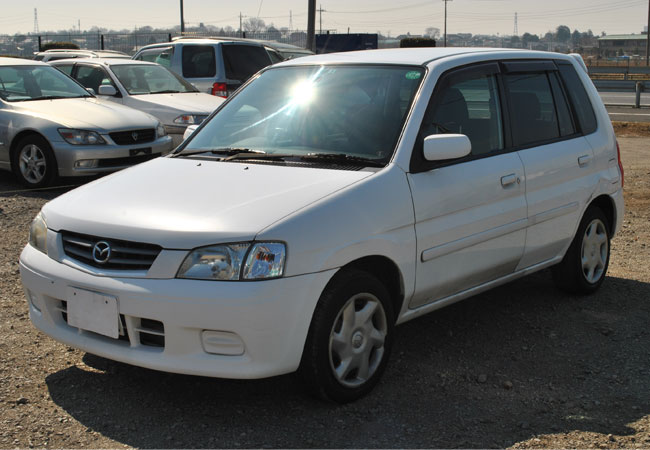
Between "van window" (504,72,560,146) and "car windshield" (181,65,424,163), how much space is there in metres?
0.86

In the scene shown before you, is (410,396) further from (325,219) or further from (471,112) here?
(471,112)

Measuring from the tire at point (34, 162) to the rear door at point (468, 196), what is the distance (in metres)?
6.23

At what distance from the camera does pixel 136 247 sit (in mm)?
3703

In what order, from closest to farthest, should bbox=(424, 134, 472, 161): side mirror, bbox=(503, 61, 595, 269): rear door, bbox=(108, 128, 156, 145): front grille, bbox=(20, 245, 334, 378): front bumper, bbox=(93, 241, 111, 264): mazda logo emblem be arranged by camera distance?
bbox=(20, 245, 334, 378): front bumper < bbox=(93, 241, 111, 264): mazda logo emblem < bbox=(424, 134, 472, 161): side mirror < bbox=(503, 61, 595, 269): rear door < bbox=(108, 128, 156, 145): front grille

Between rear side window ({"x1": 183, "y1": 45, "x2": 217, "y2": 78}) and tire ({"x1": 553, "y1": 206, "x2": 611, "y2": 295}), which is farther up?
rear side window ({"x1": 183, "y1": 45, "x2": 217, "y2": 78})

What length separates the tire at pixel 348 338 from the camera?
3.73m

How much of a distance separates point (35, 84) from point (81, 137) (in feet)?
5.57

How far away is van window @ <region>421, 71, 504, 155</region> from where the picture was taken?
4598 mm

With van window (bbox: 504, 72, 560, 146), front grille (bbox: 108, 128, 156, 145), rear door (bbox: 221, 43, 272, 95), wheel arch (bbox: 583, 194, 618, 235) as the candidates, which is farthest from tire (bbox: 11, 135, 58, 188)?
wheel arch (bbox: 583, 194, 618, 235)

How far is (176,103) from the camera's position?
11.9m

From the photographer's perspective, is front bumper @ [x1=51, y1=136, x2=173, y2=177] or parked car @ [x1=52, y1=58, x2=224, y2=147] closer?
front bumper @ [x1=51, y1=136, x2=173, y2=177]

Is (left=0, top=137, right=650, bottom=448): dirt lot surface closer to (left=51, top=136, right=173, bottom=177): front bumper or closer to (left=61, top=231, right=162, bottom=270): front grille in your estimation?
(left=61, top=231, right=162, bottom=270): front grille

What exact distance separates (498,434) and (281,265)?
4.17 ft

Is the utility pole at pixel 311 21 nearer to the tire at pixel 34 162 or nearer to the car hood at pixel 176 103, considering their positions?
the car hood at pixel 176 103
